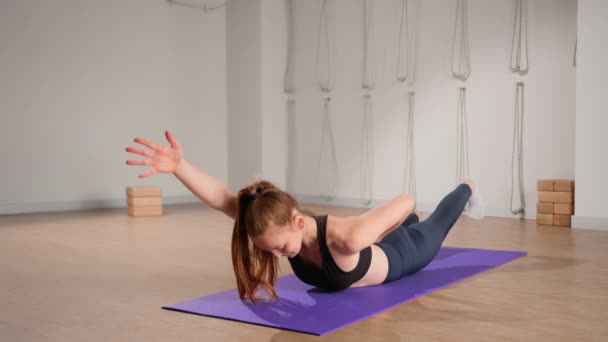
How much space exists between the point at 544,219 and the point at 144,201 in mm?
3915

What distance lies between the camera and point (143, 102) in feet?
26.3

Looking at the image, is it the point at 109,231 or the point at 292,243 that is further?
the point at 109,231

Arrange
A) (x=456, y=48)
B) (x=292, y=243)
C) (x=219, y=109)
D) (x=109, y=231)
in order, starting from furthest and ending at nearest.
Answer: (x=219, y=109), (x=456, y=48), (x=109, y=231), (x=292, y=243)

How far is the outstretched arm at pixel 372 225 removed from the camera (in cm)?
239

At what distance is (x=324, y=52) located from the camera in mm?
7883

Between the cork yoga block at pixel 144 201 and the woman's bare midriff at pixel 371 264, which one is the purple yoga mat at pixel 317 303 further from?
the cork yoga block at pixel 144 201

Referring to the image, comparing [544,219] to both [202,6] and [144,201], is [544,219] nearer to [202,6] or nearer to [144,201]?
[144,201]

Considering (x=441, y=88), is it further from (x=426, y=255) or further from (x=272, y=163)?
(x=426, y=255)

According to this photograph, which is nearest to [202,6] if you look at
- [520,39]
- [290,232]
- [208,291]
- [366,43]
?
[366,43]

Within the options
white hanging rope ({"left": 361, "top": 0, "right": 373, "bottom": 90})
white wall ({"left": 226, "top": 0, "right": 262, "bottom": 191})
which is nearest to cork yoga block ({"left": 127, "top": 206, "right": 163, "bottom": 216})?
white wall ({"left": 226, "top": 0, "right": 262, "bottom": 191})

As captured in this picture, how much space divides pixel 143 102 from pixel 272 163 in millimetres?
1744

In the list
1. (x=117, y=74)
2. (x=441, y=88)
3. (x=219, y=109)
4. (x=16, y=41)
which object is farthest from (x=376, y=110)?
(x=16, y=41)

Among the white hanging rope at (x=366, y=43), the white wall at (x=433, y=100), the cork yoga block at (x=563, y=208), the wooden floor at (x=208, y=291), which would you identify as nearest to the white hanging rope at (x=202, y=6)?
the white wall at (x=433, y=100)

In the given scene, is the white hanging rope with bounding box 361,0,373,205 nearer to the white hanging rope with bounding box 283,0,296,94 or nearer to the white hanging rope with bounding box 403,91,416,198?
the white hanging rope with bounding box 403,91,416,198
